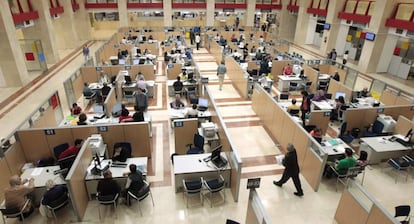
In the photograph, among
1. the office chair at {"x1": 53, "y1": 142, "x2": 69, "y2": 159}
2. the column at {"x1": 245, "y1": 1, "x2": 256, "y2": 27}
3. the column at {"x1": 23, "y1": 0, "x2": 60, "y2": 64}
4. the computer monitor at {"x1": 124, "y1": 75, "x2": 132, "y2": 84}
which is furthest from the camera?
the column at {"x1": 245, "y1": 1, "x2": 256, "y2": 27}

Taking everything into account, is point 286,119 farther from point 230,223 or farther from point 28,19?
point 28,19

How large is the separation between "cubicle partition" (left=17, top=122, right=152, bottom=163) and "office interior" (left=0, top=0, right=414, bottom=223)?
0.03 metres

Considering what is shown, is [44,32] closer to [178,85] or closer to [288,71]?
[178,85]

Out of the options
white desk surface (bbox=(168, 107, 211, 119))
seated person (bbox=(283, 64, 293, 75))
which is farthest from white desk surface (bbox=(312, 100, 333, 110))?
white desk surface (bbox=(168, 107, 211, 119))

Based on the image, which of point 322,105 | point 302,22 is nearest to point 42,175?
point 322,105

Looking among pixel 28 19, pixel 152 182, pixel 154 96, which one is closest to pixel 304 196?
pixel 152 182

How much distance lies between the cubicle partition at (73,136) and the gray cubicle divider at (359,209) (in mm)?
5487

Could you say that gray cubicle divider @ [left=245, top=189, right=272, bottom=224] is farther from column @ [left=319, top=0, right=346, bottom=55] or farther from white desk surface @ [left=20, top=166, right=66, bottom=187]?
column @ [left=319, top=0, right=346, bottom=55]

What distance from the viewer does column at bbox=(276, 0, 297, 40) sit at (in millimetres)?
29719

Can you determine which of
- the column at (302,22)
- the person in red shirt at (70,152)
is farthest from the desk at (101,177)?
the column at (302,22)

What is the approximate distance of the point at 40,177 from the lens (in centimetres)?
640

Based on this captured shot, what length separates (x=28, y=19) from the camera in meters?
16.6

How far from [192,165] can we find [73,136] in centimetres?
367

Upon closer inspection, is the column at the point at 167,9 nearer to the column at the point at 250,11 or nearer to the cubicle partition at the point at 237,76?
the column at the point at 250,11
